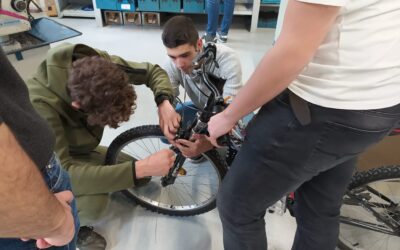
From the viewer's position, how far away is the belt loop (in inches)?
26.6

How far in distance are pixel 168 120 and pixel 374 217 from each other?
942mm

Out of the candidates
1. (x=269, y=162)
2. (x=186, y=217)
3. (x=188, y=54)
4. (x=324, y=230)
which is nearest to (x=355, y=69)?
(x=269, y=162)

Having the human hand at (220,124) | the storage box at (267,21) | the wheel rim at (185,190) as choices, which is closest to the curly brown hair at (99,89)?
the human hand at (220,124)

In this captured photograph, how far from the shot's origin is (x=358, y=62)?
0.61 m

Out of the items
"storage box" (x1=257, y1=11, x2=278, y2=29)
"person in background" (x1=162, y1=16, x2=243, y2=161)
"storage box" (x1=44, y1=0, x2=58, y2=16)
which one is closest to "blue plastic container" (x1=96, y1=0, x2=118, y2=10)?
"storage box" (x1=44, y1=0, x2=58, y2=16)

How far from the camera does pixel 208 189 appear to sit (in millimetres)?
1615

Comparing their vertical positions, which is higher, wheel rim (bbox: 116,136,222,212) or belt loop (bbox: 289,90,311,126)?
belt loop (bbox: 289,90,311,126)

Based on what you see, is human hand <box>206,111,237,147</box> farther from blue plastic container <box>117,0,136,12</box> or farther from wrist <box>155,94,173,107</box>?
blue plastic container <box>117,0,136,12</box>

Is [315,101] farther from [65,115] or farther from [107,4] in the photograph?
[107,4]

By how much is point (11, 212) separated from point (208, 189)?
1.21 m

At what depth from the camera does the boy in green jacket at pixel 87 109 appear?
100cm

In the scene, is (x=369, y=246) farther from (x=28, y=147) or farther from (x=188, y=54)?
(x=28, y=147)

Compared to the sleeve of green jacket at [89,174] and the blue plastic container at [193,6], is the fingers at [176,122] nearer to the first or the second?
the sleeve of green jacket at [89,174]

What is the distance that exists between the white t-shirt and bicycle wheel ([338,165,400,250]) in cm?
60
